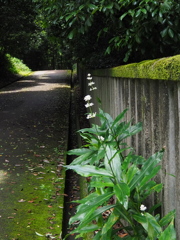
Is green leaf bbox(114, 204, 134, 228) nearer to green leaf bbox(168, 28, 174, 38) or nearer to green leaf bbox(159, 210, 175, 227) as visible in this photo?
green leaf bbox(159, 210, 175, 227)

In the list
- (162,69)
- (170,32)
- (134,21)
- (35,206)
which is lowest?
(35,206)

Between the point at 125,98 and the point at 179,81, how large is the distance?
83.5 inches

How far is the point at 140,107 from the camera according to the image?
363 centimetres

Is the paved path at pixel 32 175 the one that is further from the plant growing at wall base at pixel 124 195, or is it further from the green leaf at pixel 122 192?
the green leaf at pixel 122 192

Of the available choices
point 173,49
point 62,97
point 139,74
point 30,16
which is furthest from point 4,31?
point 139,74

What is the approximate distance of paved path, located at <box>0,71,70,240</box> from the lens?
14.8 ft

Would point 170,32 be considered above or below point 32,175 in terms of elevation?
above

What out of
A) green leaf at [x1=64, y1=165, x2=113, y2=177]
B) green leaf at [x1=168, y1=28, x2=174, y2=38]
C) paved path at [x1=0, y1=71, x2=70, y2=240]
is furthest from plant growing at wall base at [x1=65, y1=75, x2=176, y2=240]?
green leaf at [x1=168, y1=28, x2=174, y2=38]

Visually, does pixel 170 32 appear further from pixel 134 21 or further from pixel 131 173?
pixel 131 173

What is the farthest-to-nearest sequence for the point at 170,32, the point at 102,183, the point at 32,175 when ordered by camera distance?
1. the point at 32,175
2. the point at 170,32
3. the point at 102,183

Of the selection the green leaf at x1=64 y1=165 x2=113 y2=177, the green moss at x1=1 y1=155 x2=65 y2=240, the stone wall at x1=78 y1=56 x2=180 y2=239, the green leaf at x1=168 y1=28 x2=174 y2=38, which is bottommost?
the green moss at x1=1 y1=155 x2=65 y2=240

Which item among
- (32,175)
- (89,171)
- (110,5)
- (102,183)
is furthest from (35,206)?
(110,5)

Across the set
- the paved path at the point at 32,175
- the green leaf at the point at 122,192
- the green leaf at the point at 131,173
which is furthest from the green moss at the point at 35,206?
the green leaf at the point at 122,192

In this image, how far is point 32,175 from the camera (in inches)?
253
